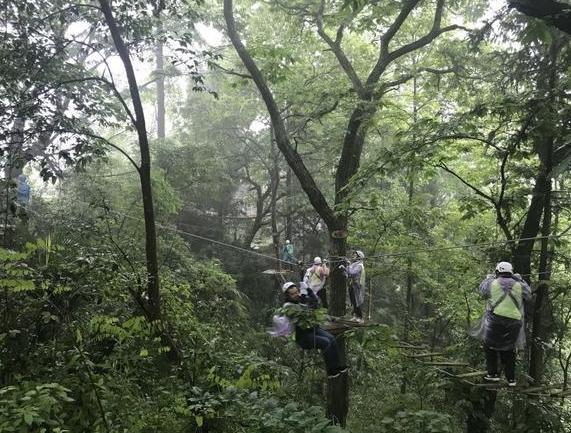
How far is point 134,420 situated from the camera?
425cm

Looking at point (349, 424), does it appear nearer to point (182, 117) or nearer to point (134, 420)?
point (134, 420)

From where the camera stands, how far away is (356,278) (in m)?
8.39

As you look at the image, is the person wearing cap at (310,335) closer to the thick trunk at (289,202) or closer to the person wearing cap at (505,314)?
the person wearing cap at (505,314)

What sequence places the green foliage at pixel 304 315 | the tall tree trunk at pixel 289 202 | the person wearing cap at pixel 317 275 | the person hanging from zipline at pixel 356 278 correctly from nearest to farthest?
the green foliage at pixel 304 315 → the person hanging from zipline at pixel 356 278 → the person wearing cap at pixel 317 275 → the tall tree trunk at pixel 289 202

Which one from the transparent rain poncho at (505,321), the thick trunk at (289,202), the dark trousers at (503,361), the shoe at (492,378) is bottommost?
the shoe at (492,378)

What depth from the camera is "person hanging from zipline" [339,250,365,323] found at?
8.22 m

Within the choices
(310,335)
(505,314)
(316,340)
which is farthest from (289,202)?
(505,314)

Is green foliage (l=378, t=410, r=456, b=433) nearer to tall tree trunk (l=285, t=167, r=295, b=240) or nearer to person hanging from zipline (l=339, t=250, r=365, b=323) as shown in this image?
person hanging from zipline (l=339, t=250, r=365, b=323)

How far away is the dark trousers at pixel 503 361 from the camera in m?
5.98

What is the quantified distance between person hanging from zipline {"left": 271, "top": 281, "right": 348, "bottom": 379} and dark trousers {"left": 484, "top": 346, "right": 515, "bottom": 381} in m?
2.08

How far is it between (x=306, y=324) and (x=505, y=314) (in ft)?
10.2

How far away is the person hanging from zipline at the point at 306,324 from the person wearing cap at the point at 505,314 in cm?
210

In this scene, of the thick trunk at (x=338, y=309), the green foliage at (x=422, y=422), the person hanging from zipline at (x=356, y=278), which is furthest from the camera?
the person hanging from zipline at (x=356, y=278)

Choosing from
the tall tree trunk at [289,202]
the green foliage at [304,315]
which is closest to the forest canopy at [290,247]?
the green foliage at [304,315]
